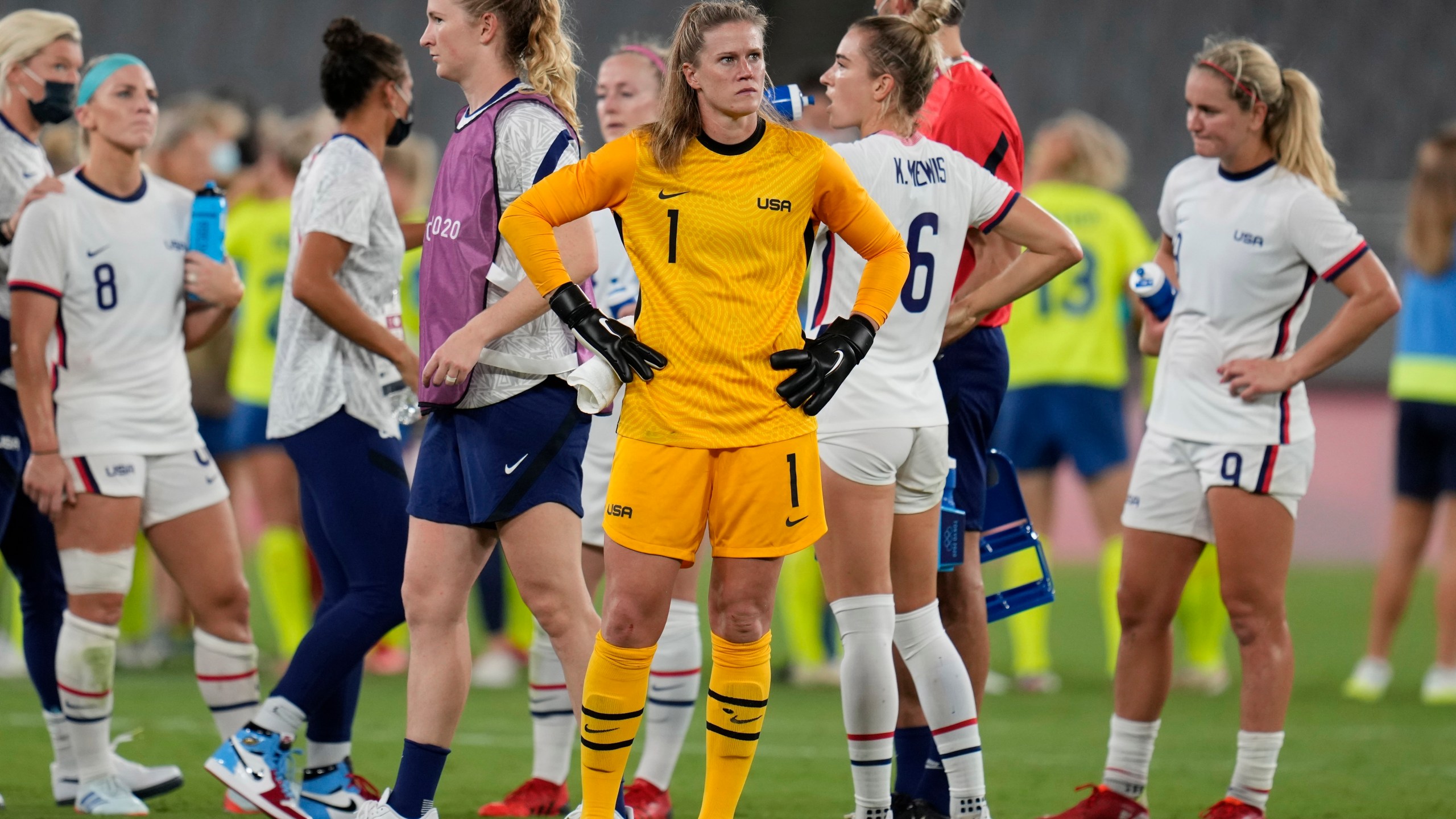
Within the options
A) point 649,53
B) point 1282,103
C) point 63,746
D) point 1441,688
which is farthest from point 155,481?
point 1441,688

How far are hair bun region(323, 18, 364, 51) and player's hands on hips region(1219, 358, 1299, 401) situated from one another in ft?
8.22


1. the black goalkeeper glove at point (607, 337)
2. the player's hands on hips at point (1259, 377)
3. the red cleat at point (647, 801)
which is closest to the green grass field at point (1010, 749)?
the red cleat at point (647, 801)

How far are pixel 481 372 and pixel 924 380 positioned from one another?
3.48ft

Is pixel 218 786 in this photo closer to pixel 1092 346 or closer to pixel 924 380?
pixel 924 380

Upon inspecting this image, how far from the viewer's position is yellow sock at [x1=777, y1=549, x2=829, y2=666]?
7570mm

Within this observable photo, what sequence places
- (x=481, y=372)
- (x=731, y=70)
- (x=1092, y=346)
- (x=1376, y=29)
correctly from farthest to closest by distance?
1. (x=1376, y=29)
2. (x=1092, y=346)
3. (x=481, y=372)
4. (x=731, y=70)

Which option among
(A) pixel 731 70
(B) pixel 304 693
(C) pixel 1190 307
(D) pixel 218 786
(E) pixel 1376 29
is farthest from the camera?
(E) pixel 1376 29

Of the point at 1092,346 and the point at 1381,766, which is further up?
the point at 1092,346

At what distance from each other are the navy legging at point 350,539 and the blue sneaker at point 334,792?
0.72 feet

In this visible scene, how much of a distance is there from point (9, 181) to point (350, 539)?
61.8 inches

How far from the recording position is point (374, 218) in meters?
4.41

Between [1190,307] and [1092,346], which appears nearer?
[1190,307]

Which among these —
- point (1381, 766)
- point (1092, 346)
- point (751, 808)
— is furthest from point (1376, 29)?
point (751, 808)

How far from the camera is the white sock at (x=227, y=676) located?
4.67 m
